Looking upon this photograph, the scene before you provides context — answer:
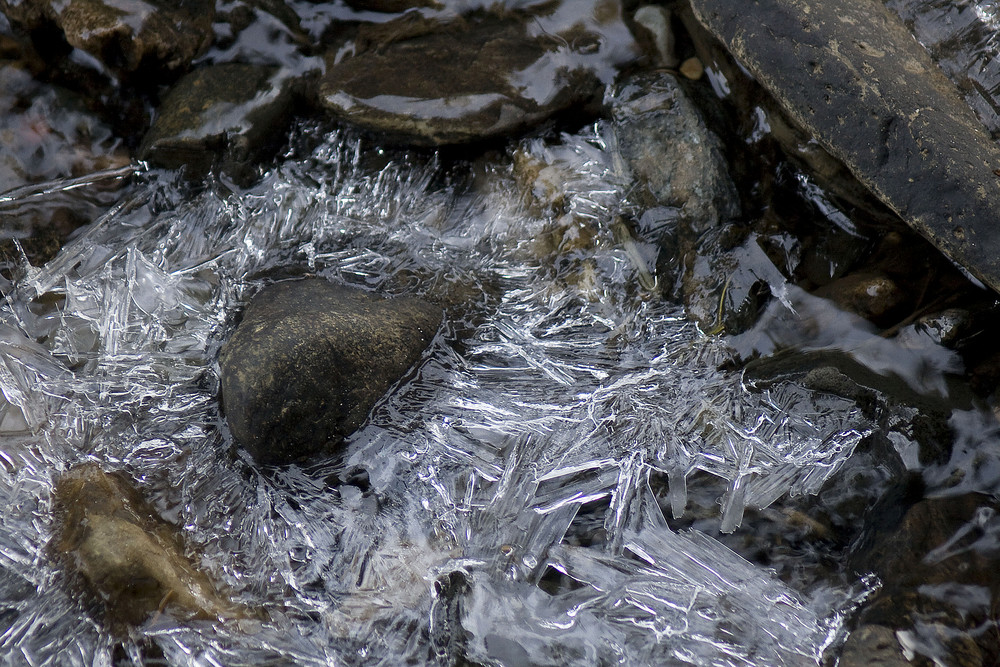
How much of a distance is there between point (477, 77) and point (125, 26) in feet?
5.29

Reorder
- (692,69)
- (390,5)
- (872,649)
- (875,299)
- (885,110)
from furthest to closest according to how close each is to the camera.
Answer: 1. (390,5)
2. (692,69)
3. (875,299)
4. (885,110)
5. (872,649)

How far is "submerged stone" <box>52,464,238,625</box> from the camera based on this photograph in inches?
97.1

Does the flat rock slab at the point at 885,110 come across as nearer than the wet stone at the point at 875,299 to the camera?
Yes

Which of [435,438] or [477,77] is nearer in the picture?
[435,438]

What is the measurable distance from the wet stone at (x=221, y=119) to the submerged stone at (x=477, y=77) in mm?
283

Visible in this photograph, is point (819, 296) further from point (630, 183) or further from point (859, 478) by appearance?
A: point (630, 183)

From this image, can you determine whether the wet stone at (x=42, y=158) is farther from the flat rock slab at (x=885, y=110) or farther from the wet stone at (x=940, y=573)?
the wet stone at (x=940, y=573)

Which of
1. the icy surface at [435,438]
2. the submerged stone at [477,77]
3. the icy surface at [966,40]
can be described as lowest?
the icy surface at [435,438]

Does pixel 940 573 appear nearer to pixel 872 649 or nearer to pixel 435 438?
pixel 872 649

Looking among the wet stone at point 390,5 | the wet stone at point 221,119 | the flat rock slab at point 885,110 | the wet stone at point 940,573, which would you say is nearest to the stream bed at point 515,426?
the wet stone at point 940,573

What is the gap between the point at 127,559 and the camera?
2.46 m

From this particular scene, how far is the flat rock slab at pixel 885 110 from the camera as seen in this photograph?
234 centimetres

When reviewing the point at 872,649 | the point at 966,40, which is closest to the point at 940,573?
the point at 872,649

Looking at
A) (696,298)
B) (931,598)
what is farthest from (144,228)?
(931,598)
